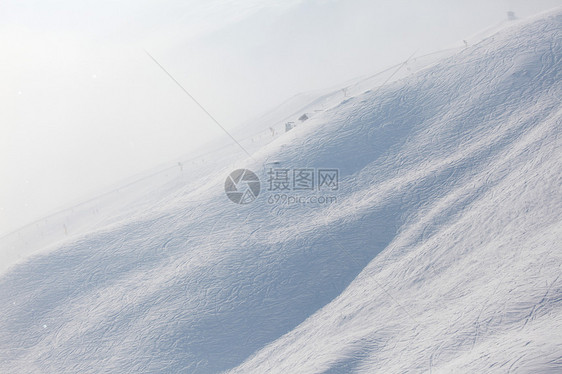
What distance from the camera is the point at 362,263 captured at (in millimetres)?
28844

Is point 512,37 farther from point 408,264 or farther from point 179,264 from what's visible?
point 179,264

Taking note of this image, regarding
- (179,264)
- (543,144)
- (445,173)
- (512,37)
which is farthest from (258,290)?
(512,37)

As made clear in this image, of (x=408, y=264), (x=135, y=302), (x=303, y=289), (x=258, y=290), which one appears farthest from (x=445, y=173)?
(x=135, y=302)

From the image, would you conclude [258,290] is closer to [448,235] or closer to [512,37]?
[448,235]

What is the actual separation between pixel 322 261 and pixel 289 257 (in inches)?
96.0

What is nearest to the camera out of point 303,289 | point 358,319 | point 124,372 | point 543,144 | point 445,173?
point 358,319

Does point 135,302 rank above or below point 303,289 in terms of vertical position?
above

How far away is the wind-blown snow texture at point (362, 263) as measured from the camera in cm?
2078

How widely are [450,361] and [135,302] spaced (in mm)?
21929

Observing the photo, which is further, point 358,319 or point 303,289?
point 303,289

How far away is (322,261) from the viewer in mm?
29781

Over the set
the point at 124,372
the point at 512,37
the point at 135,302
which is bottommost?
the point at 124,372

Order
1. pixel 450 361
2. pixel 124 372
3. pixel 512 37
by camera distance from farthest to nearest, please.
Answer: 1. pixel 512 37
2. pixel 124 372
3. pixel 450 361

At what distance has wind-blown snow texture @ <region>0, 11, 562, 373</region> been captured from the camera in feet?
68.2
